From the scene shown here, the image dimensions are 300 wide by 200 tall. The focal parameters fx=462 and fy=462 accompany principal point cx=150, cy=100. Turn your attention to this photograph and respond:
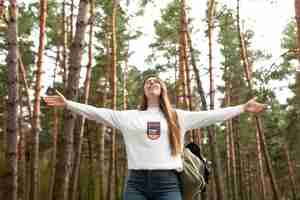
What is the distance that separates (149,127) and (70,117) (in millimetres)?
1859

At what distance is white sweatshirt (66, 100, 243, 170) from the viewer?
3334 mm

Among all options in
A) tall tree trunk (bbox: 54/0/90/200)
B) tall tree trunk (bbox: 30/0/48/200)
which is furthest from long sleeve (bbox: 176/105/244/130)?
tall tree trunk (bbox: 30/0/48/200)

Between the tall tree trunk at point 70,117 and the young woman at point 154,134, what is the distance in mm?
1312

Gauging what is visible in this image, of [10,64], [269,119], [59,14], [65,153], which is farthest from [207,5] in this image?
[269,119]

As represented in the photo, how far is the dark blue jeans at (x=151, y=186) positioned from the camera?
326cm

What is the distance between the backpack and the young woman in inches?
3.6

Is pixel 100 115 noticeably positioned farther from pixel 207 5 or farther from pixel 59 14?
pixel 59 14

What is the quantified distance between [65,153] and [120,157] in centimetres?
2775

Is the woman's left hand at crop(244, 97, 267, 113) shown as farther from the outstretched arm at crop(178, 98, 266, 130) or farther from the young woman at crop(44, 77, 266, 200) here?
the outstretched arm at crop(178, 98, 266, 130)

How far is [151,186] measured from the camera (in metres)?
3.25

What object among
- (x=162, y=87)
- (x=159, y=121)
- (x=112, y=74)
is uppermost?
(x=112, y=74)

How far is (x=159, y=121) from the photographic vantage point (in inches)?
136

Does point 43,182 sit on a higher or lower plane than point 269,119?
lower

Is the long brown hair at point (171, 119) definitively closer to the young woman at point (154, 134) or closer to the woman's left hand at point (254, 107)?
the young woman at point (154, 134)
